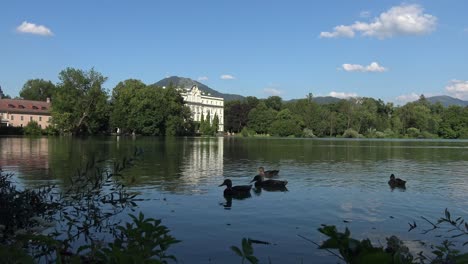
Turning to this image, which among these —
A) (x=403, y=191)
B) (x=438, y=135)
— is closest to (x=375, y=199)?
(x=403, y=191)

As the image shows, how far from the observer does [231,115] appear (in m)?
166

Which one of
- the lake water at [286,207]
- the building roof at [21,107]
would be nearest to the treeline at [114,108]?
the building roof at [21,107]

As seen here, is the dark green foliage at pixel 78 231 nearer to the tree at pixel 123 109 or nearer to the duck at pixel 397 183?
the duck at pixel 397 183

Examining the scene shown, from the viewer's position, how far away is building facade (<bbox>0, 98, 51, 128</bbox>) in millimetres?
107794

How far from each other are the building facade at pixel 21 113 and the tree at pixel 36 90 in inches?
1120

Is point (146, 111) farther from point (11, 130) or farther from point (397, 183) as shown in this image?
point (397, 183)

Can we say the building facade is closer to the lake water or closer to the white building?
the white building

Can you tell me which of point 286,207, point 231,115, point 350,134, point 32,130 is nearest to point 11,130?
point 32,130

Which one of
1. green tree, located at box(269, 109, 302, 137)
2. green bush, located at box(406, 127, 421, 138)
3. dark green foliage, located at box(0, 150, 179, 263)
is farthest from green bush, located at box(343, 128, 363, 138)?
dark green foliage, located at box(0, 150, 179, 263)

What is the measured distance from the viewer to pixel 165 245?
3.30m

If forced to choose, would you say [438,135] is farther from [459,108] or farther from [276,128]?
[276,128]

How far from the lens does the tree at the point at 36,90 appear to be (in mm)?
142625

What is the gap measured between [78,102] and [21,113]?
22698 millimetres

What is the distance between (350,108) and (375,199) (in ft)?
456
